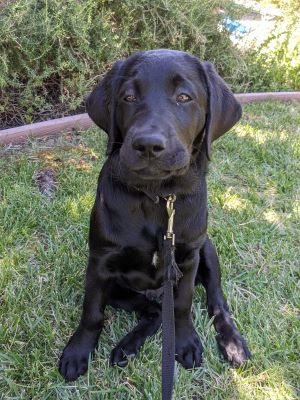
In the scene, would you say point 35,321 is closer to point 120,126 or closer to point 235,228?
point 120,126

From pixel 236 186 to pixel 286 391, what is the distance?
1.77 meters

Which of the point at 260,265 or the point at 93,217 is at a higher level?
the point at 93,217

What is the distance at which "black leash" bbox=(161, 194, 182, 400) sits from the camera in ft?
5.04

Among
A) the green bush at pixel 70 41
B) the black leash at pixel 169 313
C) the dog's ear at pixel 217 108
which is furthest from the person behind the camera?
the green bush at pixel 70 41

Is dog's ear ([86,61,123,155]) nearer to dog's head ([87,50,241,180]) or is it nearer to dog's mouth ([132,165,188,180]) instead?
dog's head ([87,50,241,180])

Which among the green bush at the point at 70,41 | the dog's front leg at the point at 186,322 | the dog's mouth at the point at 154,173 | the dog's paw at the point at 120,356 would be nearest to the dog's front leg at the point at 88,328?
the dog's paw at the point at 120,356

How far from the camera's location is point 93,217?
2.03 meters

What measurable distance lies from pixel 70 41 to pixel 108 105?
253cm

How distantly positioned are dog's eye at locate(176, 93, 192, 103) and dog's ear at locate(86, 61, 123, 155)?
10.4 inches

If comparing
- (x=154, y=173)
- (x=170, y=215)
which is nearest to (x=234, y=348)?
(x=170, y=215)

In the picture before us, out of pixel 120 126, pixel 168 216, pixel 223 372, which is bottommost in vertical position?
pixel 223 372

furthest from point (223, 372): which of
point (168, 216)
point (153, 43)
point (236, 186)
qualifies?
point (153, 43)

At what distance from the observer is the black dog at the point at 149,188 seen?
1.75 meters

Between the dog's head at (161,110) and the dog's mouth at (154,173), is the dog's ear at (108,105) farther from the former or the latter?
the dog's mouth at (154,173)
